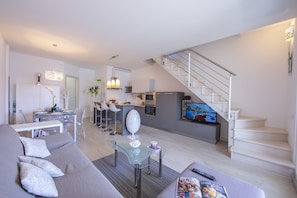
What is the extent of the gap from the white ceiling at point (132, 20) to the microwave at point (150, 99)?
255 cm

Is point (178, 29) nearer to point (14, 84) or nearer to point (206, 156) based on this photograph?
point (206, 156)

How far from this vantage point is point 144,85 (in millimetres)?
6156

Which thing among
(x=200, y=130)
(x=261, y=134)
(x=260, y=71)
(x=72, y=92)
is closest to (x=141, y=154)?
(x=200, y=130)

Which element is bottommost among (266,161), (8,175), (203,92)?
(266,161)

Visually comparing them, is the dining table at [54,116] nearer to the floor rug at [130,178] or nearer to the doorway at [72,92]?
the floor rug at [130,178]

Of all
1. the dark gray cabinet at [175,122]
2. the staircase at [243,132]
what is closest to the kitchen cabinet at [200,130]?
the dark gray cabinet at [175,122]

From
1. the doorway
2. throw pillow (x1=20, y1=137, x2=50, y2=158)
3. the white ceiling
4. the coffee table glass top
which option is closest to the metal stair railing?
the white ceiling

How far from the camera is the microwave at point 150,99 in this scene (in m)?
5.76

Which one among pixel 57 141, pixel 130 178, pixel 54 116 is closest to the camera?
pixel 130 178

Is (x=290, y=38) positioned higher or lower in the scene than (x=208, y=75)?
higher

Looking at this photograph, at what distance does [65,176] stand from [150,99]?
4.64m

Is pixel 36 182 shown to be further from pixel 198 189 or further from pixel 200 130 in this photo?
pixel 200 130

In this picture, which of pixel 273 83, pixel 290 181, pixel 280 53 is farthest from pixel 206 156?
pixel 280 53

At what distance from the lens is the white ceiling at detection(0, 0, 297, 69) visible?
6.63 feet
